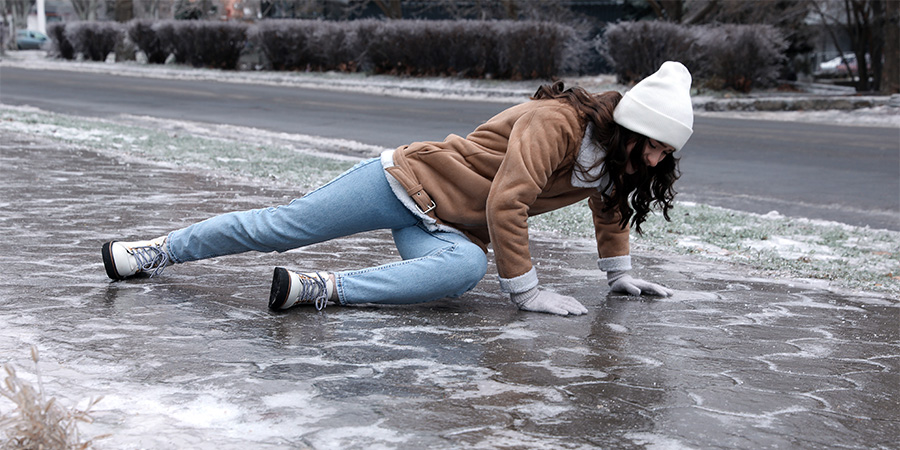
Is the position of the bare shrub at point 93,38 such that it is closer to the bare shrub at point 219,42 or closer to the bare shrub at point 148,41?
the bare shrub at point 148,41

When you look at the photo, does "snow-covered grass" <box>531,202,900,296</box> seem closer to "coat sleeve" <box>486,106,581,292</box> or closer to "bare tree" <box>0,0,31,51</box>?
"coat sleeve" <box>486,106,581,292</box>

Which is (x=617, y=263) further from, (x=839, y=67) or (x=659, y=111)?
(x=839, y=67)

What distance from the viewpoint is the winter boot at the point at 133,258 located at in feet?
12.9

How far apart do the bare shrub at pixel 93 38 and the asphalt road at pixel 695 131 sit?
11331 millimetres

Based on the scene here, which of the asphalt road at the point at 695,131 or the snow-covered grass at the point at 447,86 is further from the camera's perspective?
the snow-covered grass at the point at 447,86

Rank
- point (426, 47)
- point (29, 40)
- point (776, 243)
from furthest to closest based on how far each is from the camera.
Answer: point (29, 40) → point (426, 47) → point (776, 243)

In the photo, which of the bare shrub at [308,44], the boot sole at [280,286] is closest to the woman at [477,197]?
the boot sole at [280,286]

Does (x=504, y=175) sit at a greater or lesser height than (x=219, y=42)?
lesser

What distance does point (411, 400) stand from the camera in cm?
267

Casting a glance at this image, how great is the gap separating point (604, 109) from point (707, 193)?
5611 mm

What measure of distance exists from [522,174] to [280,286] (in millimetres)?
967

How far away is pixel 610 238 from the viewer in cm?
409

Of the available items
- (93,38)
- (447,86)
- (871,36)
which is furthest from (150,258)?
(93,38)

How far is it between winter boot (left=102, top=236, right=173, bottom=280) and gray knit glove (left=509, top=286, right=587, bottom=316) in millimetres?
1480
